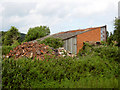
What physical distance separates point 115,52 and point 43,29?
19730mm

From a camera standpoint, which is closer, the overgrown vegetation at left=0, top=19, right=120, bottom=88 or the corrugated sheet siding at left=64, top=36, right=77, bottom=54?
the overgrown vegetation at left=0, top=19, right=120, bottom=88

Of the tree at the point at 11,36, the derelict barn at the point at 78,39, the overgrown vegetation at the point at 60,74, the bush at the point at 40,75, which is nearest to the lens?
the overgrown vegetation at the point at 60,74

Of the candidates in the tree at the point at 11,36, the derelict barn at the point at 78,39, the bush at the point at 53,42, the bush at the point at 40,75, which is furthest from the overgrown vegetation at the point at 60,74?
the tree at the point at 11,36

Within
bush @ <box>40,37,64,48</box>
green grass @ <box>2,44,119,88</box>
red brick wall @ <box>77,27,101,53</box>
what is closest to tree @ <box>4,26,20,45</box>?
bush @ <box>40,37,64,48</box>

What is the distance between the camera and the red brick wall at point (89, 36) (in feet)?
41.8

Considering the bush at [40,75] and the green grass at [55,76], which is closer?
the green grass at [55,76]

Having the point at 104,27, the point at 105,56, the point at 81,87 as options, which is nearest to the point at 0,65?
the point at 81,87

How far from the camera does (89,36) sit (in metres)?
13.8

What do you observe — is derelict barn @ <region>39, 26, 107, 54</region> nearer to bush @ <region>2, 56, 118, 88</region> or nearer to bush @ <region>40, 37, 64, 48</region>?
bush @ <region>40, 37, 64, 48</region>

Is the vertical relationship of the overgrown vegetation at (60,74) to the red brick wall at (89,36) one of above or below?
below

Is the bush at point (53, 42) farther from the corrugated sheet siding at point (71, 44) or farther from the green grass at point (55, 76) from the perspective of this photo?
the green grass at point (55, 76)

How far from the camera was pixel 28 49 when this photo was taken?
327 inches

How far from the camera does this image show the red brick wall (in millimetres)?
12752

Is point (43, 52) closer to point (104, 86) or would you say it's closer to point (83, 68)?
point (83, 68)
